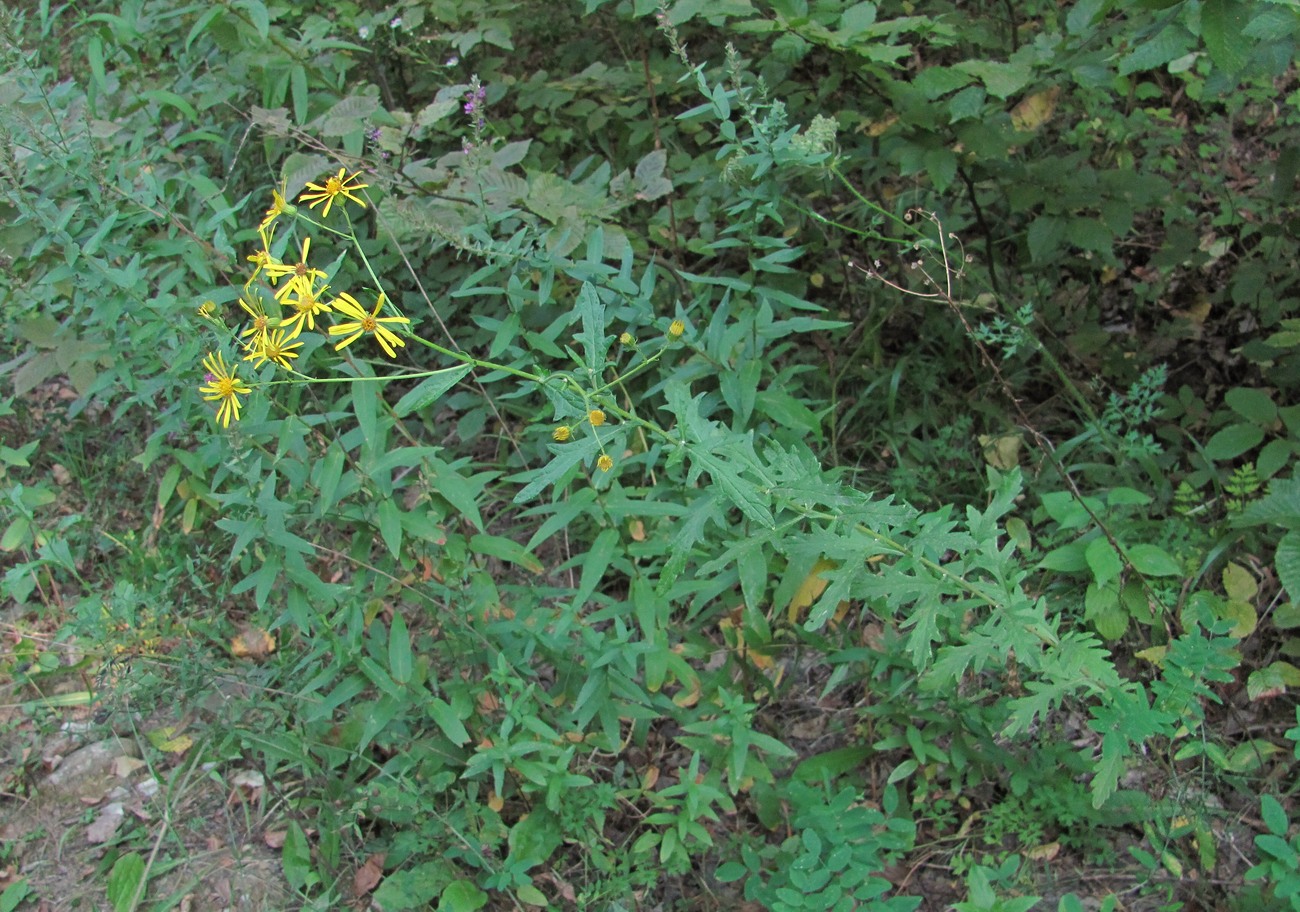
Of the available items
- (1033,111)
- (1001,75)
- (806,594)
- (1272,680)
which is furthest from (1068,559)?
(1033,111)

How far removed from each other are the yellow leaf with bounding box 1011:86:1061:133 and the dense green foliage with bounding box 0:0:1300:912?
1 cm

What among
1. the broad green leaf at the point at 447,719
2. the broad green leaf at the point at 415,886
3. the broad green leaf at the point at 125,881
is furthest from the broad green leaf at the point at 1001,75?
the broad green leaf at the point at 125,881

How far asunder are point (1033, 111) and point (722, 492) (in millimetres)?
2094

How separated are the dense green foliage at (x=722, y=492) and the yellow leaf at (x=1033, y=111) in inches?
0.6

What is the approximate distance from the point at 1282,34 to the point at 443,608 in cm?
209

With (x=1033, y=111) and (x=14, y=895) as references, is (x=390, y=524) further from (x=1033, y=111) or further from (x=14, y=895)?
(x=1033, y=111)

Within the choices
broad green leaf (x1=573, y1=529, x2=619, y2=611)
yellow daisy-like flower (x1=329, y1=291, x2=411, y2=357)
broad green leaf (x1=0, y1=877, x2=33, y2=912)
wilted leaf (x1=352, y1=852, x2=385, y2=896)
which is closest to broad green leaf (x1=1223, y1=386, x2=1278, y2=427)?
broad green leaf (x1=573, y1=529, x2=619, y2=611)

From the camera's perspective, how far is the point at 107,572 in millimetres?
3498

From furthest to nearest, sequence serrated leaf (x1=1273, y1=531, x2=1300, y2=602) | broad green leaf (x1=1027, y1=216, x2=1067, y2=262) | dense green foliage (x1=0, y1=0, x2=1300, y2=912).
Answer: broad green leaf (x1=1027, y1=216, x2=1067, y2=262) < serrated leaf (x1=1273, y1=531, x2=1300, y2=602) < dense green foliage (x1=0, y1=0, x2=1300, y2=912)

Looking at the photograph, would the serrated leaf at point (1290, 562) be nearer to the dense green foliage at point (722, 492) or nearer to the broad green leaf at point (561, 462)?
the dense green foliage at point (722, 492)

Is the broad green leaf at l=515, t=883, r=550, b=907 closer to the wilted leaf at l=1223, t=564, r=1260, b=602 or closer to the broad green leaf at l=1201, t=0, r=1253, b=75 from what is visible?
the wilted leaf at l=1223, t=564, r=1260, b=602

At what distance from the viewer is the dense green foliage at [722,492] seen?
7.01 ft

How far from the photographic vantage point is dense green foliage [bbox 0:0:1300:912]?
7.01 feet

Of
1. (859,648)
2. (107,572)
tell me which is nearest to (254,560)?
(107,572)
